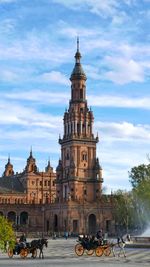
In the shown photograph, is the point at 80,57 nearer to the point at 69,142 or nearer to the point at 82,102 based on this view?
the point at 82,102

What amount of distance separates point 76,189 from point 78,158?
299 inches

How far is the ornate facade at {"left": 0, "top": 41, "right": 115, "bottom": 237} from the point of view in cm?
12456

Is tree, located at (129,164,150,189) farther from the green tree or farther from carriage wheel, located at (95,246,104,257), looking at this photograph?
carriage wheel, located at (95,246,104,257)

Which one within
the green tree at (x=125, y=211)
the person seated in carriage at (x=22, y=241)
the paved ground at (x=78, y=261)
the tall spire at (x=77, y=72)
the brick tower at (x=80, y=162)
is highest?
the tall spire at (x=77, y=72)

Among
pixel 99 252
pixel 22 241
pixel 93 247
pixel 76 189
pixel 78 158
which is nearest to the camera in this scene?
pixel 99 252

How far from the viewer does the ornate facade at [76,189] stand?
124562mm

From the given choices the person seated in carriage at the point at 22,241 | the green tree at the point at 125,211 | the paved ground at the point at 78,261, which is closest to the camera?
the paved ground at the point at 78,261

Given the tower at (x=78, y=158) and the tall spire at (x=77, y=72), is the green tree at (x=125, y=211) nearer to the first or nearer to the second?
the tower at (x=78, y=158)

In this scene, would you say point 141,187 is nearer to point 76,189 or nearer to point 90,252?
point 76,189

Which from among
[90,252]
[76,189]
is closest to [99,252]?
[90,252]

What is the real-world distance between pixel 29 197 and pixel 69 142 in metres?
32.9

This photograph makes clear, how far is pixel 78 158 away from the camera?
131125 mm

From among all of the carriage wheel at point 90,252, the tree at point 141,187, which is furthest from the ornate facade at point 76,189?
the carriage wheel at point 90,252

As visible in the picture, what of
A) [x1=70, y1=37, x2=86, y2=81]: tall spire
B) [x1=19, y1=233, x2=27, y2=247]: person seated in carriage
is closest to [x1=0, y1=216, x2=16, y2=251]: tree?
[x1=19, y1=233, x2=27, y2=247]: person seated in carriage
